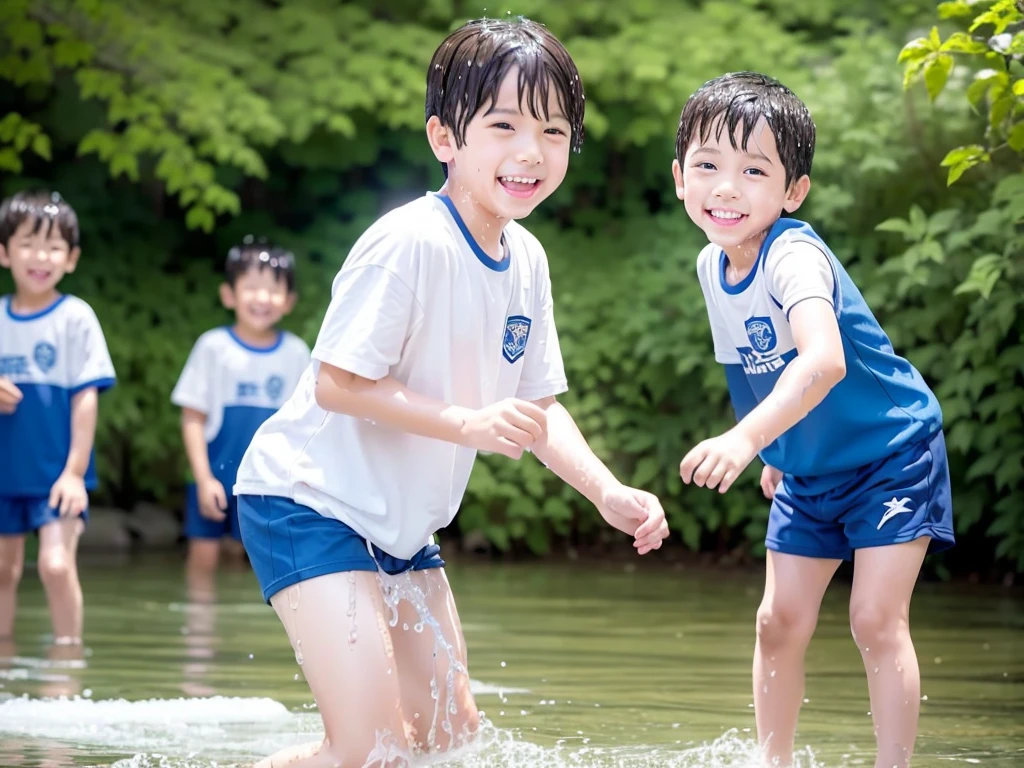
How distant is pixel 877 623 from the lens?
3.55 metres

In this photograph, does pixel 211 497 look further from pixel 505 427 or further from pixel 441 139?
pixel 505 427

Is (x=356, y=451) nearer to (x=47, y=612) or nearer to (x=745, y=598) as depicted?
(x=47, y=612)

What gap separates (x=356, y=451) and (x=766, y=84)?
1.32 metres

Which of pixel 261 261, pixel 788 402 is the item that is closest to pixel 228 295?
pixel 261 261

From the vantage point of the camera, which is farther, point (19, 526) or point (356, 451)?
point (19, 526)

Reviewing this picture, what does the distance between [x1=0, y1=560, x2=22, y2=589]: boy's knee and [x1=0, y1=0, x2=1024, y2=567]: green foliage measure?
3190mm

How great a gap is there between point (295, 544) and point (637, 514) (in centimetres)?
68

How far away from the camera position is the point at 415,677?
3383 mm

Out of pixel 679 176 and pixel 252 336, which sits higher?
pixel 679 176

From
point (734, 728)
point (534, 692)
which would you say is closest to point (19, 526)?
point (534, 692)

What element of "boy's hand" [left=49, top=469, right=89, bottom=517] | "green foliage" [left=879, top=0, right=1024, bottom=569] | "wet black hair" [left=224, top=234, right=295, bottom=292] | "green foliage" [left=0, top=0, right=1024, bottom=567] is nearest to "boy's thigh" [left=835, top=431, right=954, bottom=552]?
"green foliage" [left=879, top=0, right=1024, bottom=569]

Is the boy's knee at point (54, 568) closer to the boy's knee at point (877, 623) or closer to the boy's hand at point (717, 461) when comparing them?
the boy's knee at point (877, 623)

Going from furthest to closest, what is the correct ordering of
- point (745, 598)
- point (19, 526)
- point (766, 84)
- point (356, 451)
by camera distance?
point (745, 598), point (19, 526), point (766, 84), point (356, 451)

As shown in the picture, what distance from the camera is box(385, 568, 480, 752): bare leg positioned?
11.0 feet
